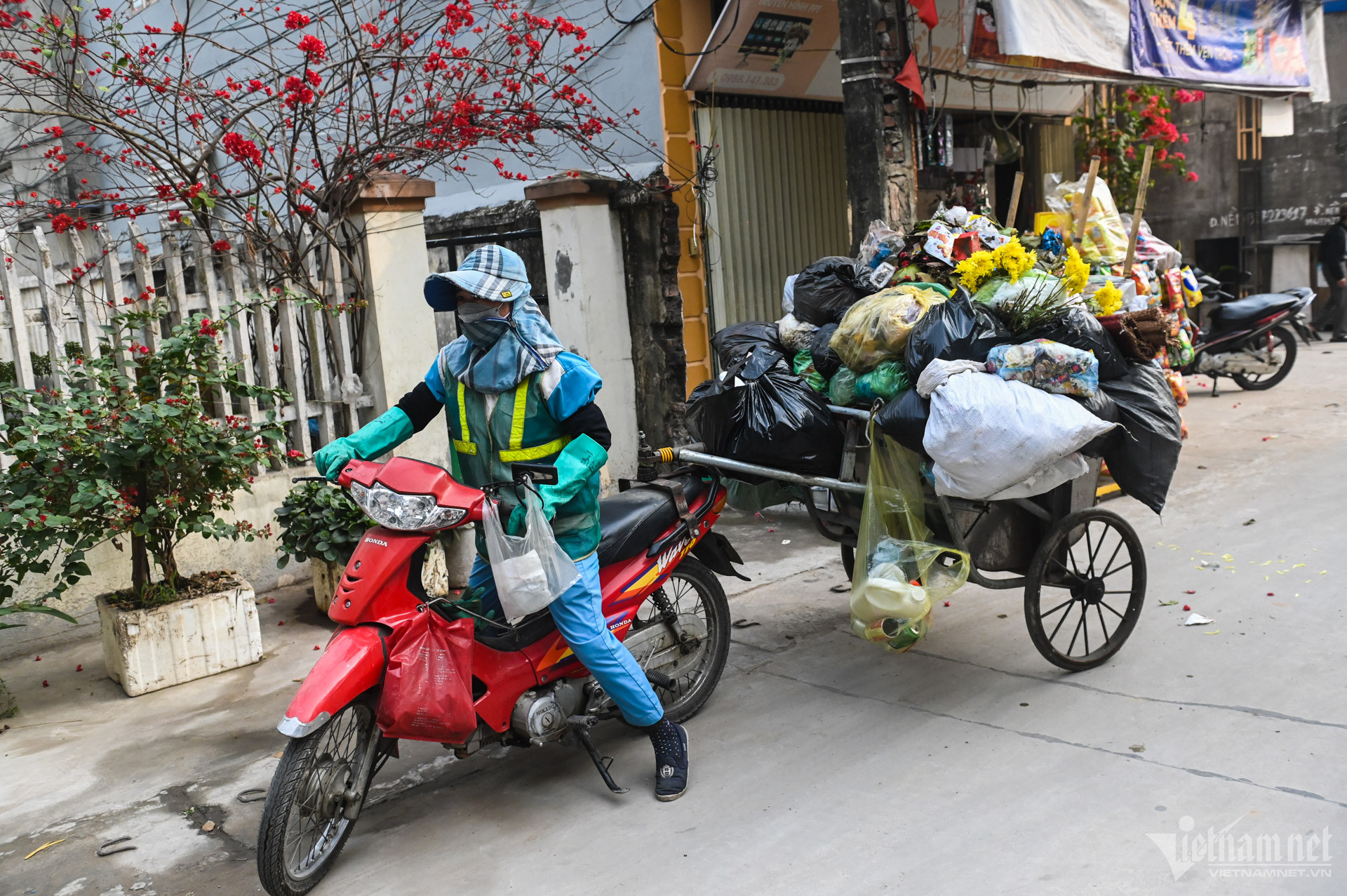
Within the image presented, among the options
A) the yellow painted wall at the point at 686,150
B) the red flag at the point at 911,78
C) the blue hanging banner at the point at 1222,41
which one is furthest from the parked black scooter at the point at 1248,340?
the red flag at the point at 911,78

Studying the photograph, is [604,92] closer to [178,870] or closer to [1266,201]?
[178,870]

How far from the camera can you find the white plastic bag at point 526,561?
318 cm

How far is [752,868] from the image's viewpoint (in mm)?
3076

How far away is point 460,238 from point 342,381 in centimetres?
216

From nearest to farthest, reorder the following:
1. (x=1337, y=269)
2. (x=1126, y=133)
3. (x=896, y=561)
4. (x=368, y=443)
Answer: (x=368, y=443) → (x=896, y=561) → (x=1126, y=133) → (x=1337, y=269)

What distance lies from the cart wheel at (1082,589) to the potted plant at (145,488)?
11.1 ft

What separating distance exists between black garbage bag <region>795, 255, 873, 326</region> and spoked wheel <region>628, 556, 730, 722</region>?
1168mm

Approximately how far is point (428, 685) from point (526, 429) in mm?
836

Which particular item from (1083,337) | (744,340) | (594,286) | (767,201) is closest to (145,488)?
(744,340)

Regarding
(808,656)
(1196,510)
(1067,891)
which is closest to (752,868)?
(1067,891)

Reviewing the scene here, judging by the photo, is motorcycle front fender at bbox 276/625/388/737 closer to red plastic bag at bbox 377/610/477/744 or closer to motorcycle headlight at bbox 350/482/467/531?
red plastic bag at bbox 377/610/477/744

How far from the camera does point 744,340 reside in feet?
15.0

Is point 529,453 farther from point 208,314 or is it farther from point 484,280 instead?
point 208,314

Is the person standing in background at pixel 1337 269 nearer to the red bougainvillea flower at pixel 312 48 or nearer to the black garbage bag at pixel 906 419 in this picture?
the black garbage bag at pixel 906 419
